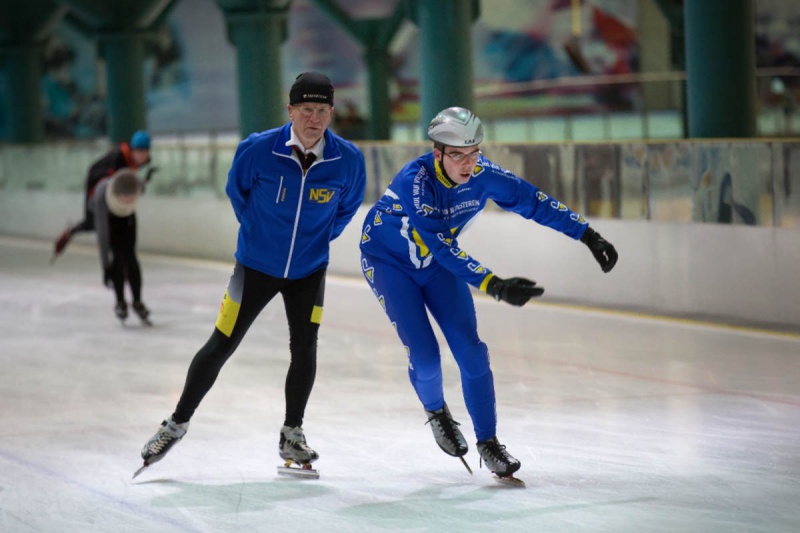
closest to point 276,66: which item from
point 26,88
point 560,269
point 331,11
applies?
point 331,11

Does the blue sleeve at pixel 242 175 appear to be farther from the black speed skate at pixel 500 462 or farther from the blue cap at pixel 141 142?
the blue cap at pixel 141 142

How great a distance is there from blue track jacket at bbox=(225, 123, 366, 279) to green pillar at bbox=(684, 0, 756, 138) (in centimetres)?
655

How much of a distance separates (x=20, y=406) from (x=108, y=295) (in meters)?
5.63

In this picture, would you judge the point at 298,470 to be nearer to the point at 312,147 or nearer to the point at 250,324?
the point at 250,324

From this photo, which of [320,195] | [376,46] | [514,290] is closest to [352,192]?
[320,195]

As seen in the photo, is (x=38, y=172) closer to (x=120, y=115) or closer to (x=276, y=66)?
(x=120, y=115)

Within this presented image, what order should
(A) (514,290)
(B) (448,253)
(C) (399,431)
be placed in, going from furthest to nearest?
(C) (399,431) → (B) (448,253) → (A) (514,290)

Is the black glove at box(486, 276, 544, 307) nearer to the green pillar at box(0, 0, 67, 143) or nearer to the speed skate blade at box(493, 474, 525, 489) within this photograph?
the speed skate blade at box(493, 474, 525, 489)

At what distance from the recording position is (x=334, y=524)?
5.13m

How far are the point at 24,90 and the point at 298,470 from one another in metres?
23.2

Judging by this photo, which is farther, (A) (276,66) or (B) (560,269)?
(A) (276,66)

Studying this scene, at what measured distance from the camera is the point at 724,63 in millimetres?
11688

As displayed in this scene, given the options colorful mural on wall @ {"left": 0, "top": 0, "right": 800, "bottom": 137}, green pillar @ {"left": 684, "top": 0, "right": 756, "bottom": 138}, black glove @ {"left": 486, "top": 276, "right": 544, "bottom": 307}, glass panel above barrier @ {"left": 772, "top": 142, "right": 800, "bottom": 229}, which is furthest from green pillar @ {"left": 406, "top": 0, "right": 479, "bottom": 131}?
black glove @ {"left": 486, "top": 276, "right": 544, "bottom": 307}

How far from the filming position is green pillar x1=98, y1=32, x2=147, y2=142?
22.1 metres
